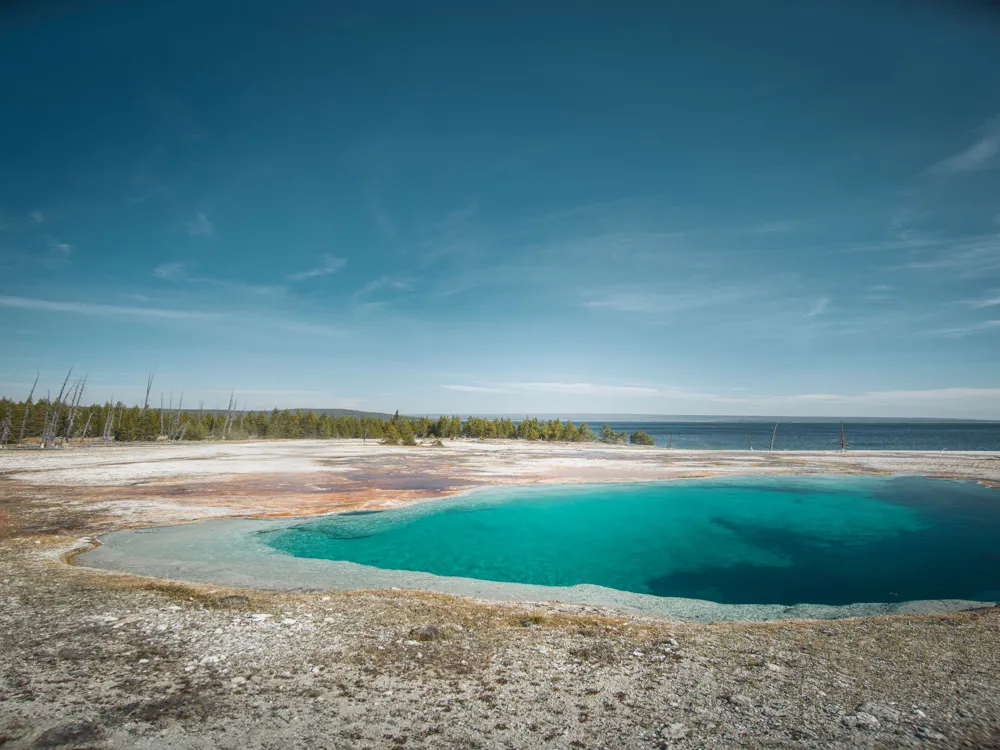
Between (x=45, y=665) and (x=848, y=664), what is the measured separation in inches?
481

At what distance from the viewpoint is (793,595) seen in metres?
13.3

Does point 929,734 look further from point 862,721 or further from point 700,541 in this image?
point 700,541

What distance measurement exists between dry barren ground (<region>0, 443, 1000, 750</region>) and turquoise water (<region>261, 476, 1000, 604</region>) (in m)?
4.80

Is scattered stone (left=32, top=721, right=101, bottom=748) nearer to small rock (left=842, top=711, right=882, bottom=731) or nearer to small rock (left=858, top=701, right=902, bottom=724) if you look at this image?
small rock (left=842, top=711, right=882, bottom=731)

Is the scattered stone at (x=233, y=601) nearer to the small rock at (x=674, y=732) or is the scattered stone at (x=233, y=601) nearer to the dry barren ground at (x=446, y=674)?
the dry barren ground at (x=446, y=674)

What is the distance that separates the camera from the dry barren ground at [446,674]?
17.8ft

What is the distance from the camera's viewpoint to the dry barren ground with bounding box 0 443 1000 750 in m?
5.43

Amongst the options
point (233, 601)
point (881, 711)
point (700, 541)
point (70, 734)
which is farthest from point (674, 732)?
point (700, 541)

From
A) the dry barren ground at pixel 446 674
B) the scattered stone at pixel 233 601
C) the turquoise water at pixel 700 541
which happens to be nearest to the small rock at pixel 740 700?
the dry barren ground at pixel 446 674

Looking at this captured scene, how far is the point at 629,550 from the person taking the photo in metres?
19.0

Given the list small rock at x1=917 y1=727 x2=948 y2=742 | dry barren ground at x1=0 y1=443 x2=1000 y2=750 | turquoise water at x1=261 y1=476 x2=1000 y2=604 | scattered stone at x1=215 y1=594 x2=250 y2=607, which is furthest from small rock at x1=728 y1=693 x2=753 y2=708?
scattered stone at x1=215 y1=594 x2=250 y2=607

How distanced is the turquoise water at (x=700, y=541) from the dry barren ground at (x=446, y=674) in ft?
15.8

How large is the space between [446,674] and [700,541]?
16.6 meters

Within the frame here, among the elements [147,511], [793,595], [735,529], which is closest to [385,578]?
[793,595]
